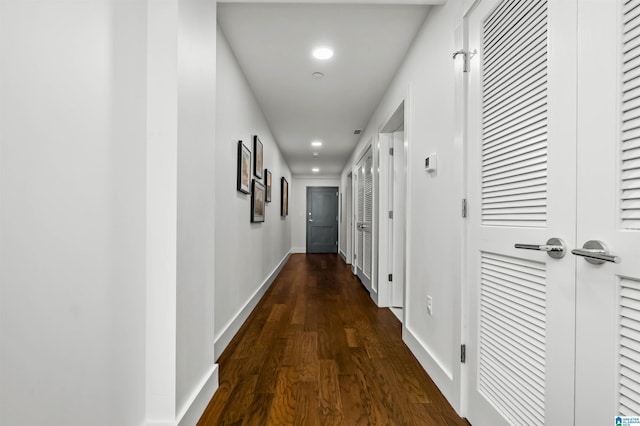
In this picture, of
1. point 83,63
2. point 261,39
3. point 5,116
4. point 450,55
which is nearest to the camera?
point 5,116

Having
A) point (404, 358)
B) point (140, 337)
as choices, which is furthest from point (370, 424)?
point (140, 337)

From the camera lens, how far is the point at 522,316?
→ 110 centimetres

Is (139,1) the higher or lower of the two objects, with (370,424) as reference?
higher

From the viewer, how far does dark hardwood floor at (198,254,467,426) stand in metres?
1.49

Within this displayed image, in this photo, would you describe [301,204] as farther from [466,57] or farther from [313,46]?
[466,57]

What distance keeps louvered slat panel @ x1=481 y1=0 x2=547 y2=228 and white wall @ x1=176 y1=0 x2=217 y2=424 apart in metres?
1.34

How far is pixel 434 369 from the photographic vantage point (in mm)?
1812

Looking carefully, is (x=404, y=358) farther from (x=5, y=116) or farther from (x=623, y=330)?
(x=5, y=116)

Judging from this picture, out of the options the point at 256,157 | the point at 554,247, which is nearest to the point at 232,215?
the point at 256,157

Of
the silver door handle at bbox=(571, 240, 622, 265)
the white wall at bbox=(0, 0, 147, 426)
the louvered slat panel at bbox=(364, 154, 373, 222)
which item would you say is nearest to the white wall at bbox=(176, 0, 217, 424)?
Answer: the white wall at bbox=(0, 0, 147, 426)

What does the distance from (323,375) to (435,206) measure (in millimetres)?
1267

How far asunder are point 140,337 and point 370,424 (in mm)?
1106

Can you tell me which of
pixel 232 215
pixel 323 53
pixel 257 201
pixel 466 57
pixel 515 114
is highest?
pixel 323 53

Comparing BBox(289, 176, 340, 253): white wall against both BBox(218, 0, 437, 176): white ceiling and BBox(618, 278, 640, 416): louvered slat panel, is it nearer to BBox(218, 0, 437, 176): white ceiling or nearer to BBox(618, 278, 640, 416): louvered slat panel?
BBox(218, 0, 437, 176): white ceiling
